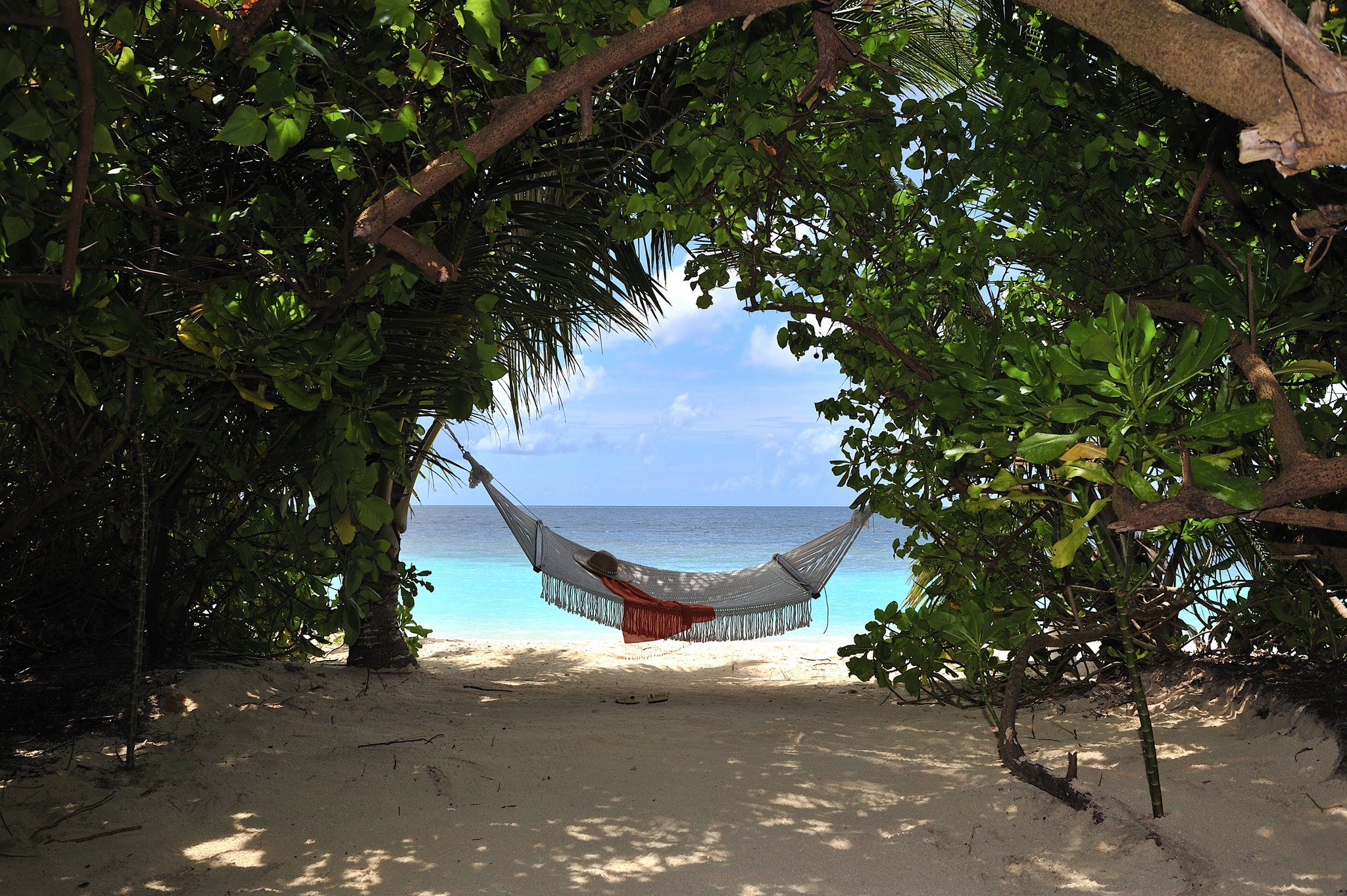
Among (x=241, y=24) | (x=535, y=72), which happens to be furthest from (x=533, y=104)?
(x=241, y=24)

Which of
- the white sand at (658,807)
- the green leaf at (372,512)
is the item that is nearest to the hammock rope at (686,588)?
the white sand at (658,807)

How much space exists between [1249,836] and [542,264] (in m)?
2.60

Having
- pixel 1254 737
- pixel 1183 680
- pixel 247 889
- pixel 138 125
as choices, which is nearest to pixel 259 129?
pixel 138 125

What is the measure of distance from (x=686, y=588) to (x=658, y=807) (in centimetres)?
246

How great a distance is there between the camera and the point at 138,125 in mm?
1973

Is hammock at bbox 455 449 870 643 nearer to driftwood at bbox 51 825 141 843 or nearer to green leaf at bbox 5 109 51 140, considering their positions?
driftwood at bbox 51 825 141 843

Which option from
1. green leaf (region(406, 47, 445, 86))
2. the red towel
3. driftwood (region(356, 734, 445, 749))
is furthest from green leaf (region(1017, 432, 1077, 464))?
the red towel

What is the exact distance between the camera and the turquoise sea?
11914mm

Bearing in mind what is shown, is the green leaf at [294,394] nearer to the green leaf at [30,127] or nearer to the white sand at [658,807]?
the green leaf at [30,127]

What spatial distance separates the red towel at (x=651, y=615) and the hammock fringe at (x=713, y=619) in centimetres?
4

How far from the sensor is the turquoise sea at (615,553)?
11914 millimetres

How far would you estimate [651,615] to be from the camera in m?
4.38

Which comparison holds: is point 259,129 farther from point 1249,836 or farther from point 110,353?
point 1249,836

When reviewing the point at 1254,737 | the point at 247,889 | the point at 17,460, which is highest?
the point at 17,460
